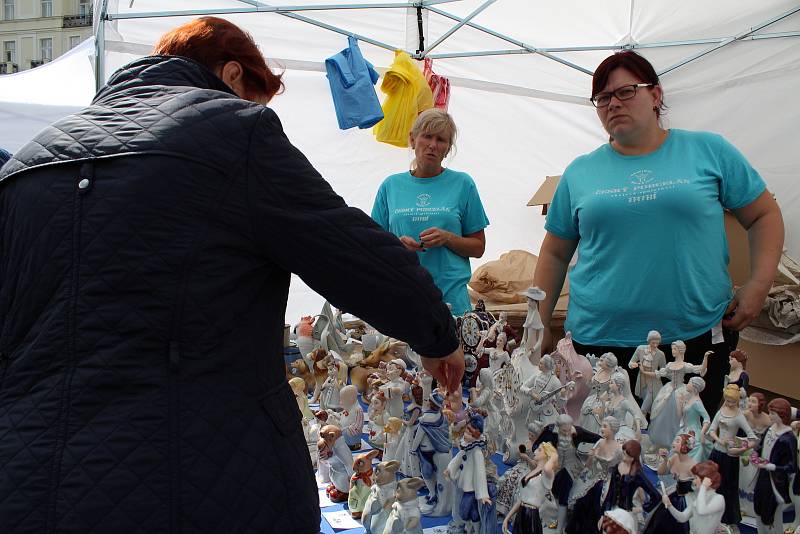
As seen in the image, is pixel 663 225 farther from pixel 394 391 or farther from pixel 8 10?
pixel 8 10

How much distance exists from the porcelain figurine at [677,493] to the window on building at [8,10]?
135 feet

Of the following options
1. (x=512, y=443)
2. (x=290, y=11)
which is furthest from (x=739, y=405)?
(x=290, y=11)

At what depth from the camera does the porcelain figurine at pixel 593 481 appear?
1740mm

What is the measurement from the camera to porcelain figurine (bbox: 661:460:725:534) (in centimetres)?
159

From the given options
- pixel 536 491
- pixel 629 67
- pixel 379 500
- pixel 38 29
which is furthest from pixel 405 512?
pixel 38 29

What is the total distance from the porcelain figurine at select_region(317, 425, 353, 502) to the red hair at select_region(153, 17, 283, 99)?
4.60 feet

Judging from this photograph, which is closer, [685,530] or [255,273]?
[255,273]

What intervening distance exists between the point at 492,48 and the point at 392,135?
4.54 ft

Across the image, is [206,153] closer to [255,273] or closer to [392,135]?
[255,273]

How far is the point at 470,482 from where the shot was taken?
1.88 meters

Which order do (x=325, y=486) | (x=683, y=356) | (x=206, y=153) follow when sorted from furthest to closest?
(x=325, y=486) < (x=683, y=356) < (x=206, y=153)

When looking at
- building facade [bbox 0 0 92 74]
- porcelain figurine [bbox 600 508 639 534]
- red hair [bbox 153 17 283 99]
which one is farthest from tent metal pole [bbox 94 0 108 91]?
building facade [bbox 0 0 92 74]

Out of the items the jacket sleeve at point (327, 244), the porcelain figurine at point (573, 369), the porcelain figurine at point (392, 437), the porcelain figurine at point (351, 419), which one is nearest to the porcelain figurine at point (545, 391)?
the porcelain figurine at point (573, 369)

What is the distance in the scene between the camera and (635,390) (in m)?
2.46
